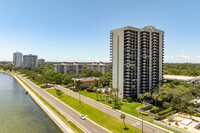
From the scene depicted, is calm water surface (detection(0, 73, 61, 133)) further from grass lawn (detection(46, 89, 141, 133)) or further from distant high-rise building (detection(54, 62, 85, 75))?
distant high-rise building (detection(54, 62, 85, 75))

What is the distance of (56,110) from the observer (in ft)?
199

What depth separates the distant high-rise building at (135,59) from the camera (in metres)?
85.5

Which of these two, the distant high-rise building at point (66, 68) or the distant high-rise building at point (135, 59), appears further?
the distant high-rise building at point (66, 68)

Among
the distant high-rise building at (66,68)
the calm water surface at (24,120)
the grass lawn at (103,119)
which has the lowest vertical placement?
the calm water surface at (24,120)

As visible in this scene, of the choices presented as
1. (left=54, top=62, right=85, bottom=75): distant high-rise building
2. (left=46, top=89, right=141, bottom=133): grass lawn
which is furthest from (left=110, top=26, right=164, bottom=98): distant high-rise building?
(left=54, top=62, right=85, bottom=75): distant high-rise building

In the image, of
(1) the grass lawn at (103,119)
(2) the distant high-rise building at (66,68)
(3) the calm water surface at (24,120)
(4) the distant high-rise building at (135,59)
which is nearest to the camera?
(1) the grass lawn at (103,119)

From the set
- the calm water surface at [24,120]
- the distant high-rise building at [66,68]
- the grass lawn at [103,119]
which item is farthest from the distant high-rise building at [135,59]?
the distant high-rise building at [66,68]

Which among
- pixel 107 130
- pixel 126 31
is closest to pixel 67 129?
pixel 107 130

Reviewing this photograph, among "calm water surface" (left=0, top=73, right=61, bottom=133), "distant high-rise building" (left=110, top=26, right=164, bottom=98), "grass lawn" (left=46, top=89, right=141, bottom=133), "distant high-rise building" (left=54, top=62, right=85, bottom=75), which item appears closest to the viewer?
"grass lawn" (left=46, top=89, right=141, bottom=133)

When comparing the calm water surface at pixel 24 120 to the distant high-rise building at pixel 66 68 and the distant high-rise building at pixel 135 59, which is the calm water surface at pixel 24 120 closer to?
the distant high-rise building at pixel 135 59

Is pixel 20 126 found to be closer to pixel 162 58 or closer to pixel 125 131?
pixel 125 131

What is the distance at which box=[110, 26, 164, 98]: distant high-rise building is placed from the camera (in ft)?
281

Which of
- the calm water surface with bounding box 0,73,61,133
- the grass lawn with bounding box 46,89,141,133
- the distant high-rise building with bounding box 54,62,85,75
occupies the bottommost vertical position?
the calm water surface with bounding box 0,73,61,133

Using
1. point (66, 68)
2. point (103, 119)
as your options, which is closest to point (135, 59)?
point (103, 119)
